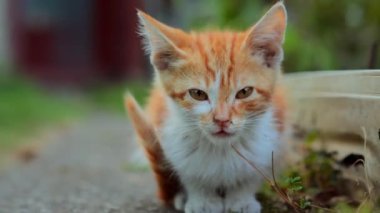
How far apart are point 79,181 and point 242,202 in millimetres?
1286

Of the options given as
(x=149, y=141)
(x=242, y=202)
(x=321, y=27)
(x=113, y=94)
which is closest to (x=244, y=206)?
(x=242, y=202)

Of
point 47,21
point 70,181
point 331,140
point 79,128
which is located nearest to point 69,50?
point 47,21

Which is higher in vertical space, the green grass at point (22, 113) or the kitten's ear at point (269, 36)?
the kitten's ear at point (269, 36)

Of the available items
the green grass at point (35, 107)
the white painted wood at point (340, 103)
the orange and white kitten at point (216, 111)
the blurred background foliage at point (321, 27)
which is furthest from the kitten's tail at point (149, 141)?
the green grass at point (35, 107)

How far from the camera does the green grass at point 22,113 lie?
5180mm

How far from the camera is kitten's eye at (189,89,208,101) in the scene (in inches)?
88.5

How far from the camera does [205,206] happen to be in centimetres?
242

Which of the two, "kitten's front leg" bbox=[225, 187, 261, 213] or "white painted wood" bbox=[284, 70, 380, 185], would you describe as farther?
"kitten's front leg" bbox=[225, 187, 261, 213]

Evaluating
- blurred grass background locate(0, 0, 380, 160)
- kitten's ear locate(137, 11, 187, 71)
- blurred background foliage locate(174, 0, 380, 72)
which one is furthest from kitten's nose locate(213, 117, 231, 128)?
blurred background foliage locate(174, 0, 380, 72)

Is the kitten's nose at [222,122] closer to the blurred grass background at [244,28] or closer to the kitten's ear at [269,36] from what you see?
the kitten's ear at [269,36]

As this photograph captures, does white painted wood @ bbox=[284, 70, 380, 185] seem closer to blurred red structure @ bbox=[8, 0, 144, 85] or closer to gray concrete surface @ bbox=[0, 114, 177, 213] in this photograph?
gray concrete surface @ bbox=[0, 114, 177, 213]

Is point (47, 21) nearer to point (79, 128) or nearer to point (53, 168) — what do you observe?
point (79, 128)

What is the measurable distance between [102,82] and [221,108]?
8954mm

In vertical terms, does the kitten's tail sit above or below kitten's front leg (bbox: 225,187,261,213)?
above
